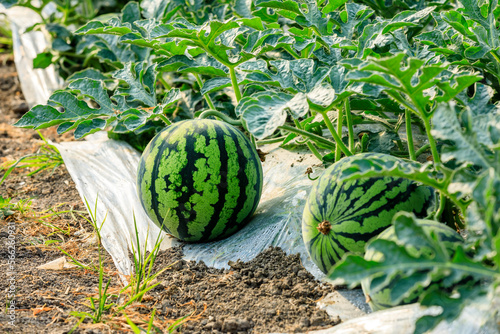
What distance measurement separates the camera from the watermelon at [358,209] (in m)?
1.85

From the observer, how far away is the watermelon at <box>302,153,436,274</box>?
1.85 metres

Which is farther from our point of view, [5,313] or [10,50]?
[10,50]

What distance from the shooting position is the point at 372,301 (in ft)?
5.63

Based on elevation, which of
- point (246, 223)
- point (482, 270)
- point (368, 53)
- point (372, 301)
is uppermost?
point (368, 53)

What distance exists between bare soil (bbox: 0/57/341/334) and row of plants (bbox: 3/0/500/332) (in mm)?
569

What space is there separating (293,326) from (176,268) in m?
0.71

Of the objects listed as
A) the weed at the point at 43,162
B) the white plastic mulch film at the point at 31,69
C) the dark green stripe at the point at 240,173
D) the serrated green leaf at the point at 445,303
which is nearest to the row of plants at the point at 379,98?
the serrated green leaf at the point at 445,303

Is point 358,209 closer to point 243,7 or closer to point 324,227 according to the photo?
point 324,227

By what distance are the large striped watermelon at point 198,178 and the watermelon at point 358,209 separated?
546mm

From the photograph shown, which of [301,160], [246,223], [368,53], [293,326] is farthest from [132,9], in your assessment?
[293,326]

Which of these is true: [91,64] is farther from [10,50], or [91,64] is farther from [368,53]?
[368,53]

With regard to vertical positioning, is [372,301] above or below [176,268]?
above

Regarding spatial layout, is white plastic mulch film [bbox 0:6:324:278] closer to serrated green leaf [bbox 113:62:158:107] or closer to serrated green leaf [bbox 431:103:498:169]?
serrated green leaf [bbox 113:62:158:107]

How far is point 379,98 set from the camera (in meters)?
2.28
